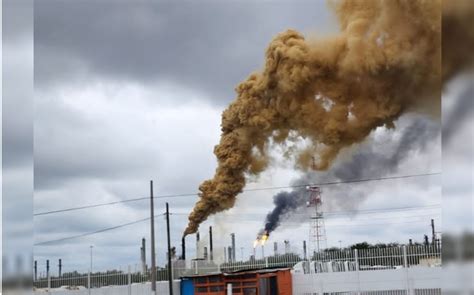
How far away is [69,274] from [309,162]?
5.25 metres

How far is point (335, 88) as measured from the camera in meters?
10.6

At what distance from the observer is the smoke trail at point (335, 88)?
9.02 meters

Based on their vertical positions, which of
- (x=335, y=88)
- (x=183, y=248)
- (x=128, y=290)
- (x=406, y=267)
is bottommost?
(x=128, y=290)

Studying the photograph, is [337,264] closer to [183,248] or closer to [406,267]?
[406,267]

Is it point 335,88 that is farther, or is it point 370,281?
point 335,88

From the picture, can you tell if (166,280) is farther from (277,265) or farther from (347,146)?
(347,146)

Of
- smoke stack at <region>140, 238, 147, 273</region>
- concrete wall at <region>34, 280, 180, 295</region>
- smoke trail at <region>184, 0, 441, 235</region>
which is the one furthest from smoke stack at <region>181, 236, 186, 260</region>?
concrete wall at <region>34, 280, 180, 295</region>

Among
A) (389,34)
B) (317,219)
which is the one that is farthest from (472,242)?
(317,219)

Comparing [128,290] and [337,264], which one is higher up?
[337,264]

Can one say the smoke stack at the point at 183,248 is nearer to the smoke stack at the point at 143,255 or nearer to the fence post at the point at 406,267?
the smoke stack at the point at 143,255

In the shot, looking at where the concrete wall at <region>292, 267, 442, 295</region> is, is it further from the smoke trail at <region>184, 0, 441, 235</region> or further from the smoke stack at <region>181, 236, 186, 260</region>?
the smoke stack at <region>181, 236, 186, 260</region>

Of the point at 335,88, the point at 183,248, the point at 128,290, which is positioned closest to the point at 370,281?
the point at 335,88

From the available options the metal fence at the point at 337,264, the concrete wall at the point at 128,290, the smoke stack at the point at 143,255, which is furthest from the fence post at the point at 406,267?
the smoke stack at the point at 143,255

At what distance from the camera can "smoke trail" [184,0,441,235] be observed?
9016 mm
